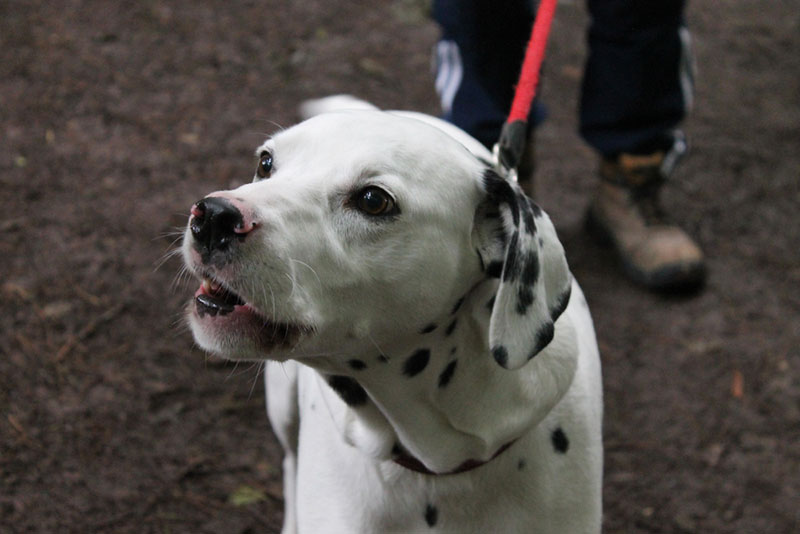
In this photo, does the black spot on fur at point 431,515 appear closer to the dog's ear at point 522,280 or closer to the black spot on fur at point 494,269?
the dog's ear at point 522,280

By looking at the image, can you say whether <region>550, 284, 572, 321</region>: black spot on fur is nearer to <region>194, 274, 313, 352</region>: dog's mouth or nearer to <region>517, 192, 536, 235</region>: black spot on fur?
<region>517, 192, 536, 235</region>: black spot on fur

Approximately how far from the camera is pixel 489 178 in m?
1.91

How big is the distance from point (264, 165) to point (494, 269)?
0.60 metres

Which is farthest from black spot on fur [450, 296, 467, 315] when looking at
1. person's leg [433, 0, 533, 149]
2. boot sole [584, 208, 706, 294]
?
boot sole [584, 208, 706, 294]

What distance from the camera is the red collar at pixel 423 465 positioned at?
2.04 metres

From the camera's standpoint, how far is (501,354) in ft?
5.90

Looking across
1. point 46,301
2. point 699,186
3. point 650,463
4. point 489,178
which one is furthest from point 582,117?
point 46,301

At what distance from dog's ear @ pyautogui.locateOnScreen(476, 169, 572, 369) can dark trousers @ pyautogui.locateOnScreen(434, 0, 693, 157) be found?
1656 mm

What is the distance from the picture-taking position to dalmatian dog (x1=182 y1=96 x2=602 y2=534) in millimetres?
1705

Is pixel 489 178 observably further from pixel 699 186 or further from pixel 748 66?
pixel 748 66

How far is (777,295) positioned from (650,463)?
50.2 inches

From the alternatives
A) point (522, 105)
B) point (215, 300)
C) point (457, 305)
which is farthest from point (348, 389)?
point (522, 105)

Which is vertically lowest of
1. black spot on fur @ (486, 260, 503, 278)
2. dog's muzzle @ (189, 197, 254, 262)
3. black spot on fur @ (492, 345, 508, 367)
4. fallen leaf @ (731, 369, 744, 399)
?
fallen leaf @ (731, 369, 744, 399)

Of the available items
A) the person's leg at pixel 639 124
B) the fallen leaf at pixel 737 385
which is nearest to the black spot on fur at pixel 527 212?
the person's leg at pixel 639 124
